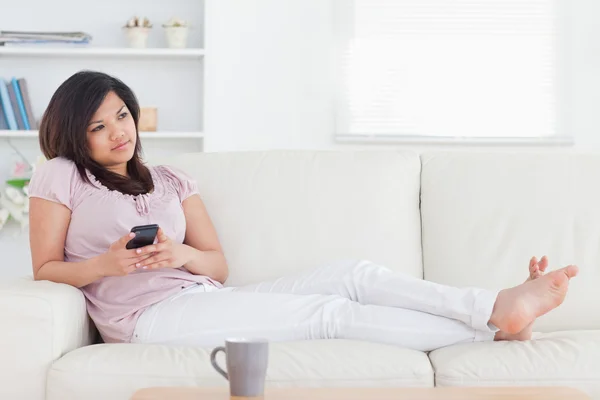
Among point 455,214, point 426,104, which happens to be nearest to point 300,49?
point 426,104

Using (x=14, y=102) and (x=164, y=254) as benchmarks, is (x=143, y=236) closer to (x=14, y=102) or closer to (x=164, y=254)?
(x=164, y=254)

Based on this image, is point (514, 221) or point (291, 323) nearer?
point (291, 323)

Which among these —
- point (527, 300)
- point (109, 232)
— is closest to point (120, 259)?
point (109, 232)

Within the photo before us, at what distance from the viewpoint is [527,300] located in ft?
5.59

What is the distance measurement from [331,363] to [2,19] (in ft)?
9.40

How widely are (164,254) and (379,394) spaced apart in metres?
0.77

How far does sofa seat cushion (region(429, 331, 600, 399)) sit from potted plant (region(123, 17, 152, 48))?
2508 millimetres

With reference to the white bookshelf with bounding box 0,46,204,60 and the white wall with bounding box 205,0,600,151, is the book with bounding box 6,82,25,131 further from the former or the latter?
the white wall with bounding box 205,0,600,151

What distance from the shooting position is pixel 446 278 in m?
2.24

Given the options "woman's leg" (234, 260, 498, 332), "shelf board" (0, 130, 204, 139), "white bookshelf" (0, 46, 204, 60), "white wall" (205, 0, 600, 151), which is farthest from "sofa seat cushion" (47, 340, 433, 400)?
"white wall" (205, 0, 600, 151)

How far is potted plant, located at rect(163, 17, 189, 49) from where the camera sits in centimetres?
378

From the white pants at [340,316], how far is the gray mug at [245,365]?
568 millimetres

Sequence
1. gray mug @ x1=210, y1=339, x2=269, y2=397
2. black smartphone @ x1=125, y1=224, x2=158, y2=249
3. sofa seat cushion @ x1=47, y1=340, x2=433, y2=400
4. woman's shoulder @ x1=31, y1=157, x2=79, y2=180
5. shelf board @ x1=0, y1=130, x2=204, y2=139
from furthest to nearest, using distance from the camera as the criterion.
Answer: shelf board @ x1=0, y1=130, x2=204, y2=139, woman's shoulder @ x1=31, y1=157, x2=79, y2=180, black smartphone @ x1=125, y1=224, x2=158, y2=249, sofa seat cushion @ x1=47, y1=340, x2=433, y2=400, gray mug @ x1=210, y1=339, x2=269, y2=397

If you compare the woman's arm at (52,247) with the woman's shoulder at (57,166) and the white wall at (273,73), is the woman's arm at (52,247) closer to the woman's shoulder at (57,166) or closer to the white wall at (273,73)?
the woman's shoulder at (57,166)
